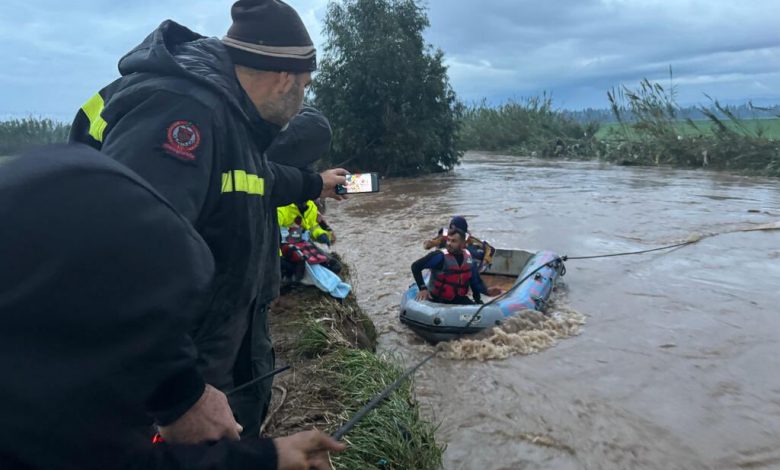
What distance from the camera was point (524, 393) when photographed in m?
5.76

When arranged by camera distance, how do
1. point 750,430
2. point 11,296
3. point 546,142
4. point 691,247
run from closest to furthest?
point 11,296 < point 750,430 < point 691,247 < point 546,142

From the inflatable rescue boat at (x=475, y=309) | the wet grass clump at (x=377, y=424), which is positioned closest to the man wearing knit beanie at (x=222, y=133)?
the wet grass clump at (x=377, y=424)

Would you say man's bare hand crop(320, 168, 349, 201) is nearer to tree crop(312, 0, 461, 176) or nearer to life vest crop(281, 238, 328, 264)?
life vest crop(281, 238, 328, 264)

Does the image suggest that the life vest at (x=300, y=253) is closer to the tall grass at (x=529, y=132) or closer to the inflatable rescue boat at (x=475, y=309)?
the inflatable rescue boat at (x=475, y=309)

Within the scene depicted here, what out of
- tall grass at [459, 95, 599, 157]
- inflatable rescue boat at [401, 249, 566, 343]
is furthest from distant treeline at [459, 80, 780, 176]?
inflatable rescue boat at [401, 249, 566, 343]

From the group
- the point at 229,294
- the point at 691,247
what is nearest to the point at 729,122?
the point at 691,247

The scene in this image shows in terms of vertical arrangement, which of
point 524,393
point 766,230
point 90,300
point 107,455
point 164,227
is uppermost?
point 164,227

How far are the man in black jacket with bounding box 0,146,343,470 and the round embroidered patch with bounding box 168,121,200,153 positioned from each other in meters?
0.67

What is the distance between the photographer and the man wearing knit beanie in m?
1.74

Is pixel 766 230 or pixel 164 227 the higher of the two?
pixel 164 227

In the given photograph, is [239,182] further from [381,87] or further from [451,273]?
[381,87]

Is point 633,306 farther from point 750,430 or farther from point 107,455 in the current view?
point 107,455

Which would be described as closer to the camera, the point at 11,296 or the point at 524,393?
the point at 11,296

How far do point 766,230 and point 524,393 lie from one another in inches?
316
